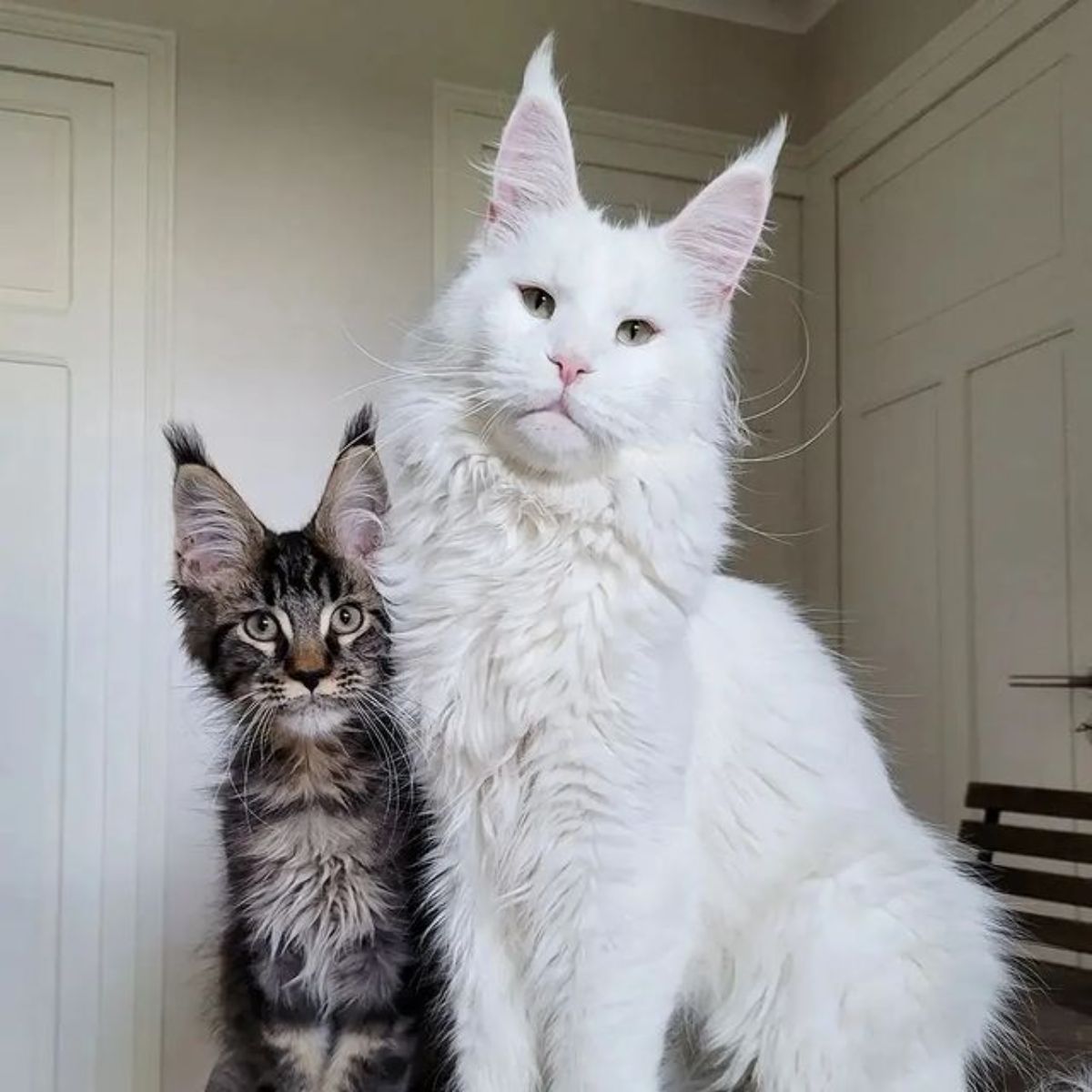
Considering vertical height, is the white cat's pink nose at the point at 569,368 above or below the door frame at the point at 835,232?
below

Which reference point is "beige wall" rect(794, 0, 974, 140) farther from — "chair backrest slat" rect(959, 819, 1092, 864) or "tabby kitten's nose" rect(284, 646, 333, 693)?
"tabby kitten's nose" rect(284, 646, 333, 693)

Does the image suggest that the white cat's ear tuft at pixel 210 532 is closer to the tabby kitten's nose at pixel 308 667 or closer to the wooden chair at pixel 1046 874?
the tabby kitten's nose at pixel 308 667

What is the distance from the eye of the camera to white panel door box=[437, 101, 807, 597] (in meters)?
2.64

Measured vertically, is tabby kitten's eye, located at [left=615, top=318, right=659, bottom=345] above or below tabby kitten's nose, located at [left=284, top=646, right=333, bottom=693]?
→ above

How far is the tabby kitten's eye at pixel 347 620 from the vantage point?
0.87 m

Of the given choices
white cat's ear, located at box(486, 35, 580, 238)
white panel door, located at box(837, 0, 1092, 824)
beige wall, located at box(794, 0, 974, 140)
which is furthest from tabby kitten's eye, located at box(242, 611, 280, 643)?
beige wall, located at box(794, 0, 974, 140)

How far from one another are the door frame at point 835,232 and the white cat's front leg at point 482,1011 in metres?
1.54

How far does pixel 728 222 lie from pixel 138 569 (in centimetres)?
173

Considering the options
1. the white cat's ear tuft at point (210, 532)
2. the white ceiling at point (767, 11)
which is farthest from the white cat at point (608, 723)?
the white ceiling at point (767, 11)

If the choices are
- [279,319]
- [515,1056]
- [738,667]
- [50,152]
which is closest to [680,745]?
[738,667]

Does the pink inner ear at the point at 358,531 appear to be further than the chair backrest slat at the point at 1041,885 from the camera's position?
No

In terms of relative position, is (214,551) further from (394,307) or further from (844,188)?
(844,188)

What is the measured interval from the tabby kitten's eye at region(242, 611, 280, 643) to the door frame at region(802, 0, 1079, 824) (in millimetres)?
1709

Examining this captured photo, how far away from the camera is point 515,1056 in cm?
93
